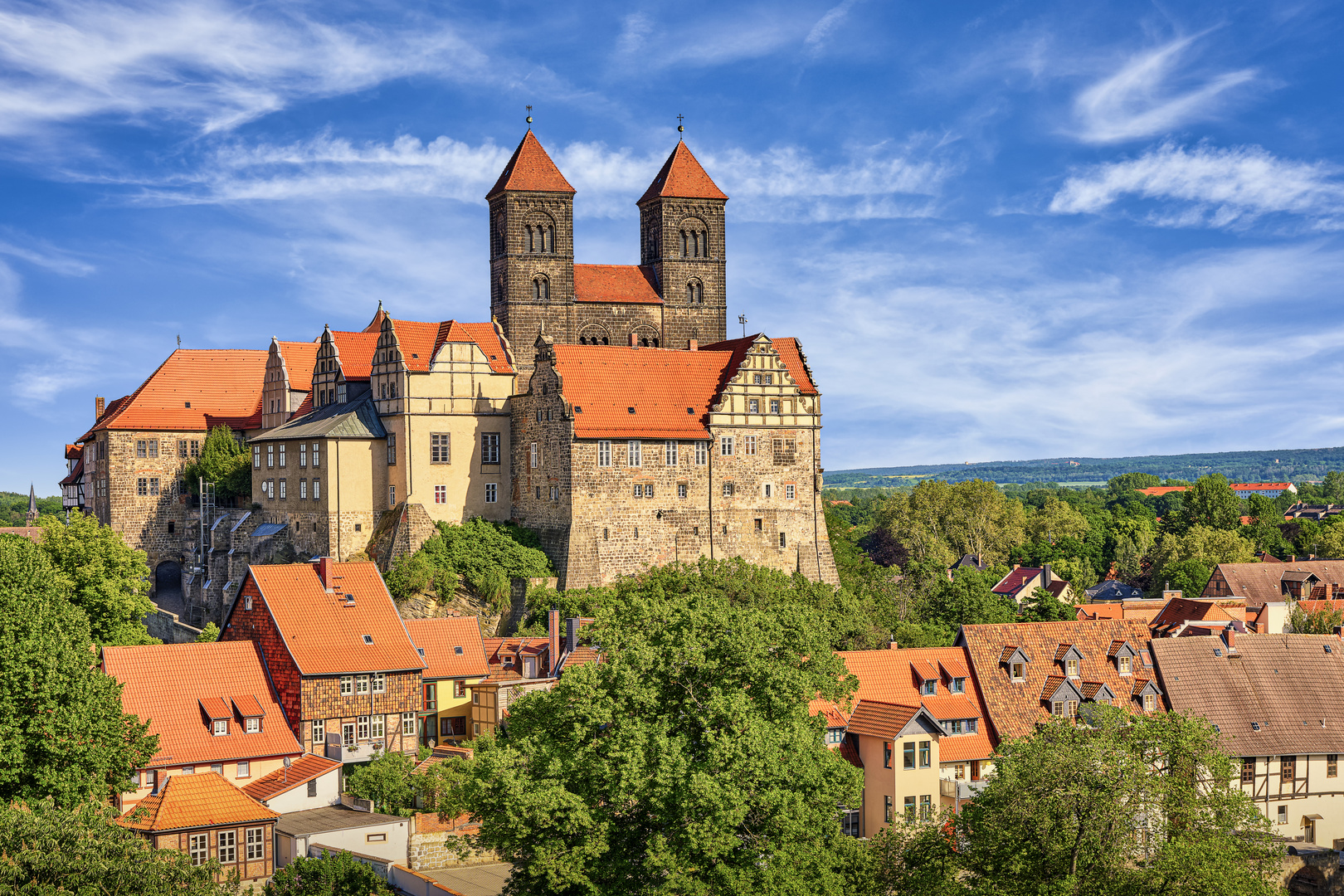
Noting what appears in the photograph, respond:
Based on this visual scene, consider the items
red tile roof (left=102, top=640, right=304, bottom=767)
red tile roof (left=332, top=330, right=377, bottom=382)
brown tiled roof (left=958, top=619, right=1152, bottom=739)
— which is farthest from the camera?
red tile roof (left=332, top=330, right=377, bottom=382)

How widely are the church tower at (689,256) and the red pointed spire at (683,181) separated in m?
0.05

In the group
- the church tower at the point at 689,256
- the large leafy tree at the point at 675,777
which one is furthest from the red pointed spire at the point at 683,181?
the large leafy tree at the point at 675,777

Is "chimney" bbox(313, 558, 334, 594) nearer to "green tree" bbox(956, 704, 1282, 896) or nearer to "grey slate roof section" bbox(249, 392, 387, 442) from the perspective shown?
"grey slate roof section" bbox(249, 392, 387, 442)

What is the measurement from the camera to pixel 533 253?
8281cm

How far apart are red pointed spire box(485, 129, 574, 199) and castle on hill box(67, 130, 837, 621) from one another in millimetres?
122

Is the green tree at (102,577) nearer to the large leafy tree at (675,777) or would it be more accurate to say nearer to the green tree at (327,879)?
the green tree at (327,879)

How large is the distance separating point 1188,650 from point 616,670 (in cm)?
3144

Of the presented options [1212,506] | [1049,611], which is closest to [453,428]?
[1049,611]

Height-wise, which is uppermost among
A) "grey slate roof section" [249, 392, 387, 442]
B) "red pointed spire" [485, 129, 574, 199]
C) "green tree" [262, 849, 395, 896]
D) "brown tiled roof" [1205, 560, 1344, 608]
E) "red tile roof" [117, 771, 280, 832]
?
"red pointed spire" [485, 129, 574, 199]

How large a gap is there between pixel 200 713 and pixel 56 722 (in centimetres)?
948

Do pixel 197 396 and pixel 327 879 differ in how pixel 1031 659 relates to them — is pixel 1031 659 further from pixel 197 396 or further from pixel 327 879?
pixel 197 396

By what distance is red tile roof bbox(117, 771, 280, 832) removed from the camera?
1646 inches

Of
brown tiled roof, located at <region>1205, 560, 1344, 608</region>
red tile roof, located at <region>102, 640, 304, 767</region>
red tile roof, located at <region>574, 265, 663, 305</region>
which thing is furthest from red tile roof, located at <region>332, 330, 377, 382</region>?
brown tiled roof, located at <region>1205, 560, 1344, 608</region>

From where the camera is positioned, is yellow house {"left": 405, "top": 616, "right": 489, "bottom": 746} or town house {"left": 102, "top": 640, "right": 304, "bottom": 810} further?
yellow house {"left": 405, "top": 616, "right": 489, "bottom": 746}
